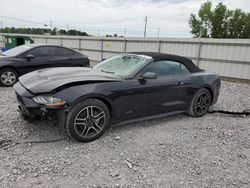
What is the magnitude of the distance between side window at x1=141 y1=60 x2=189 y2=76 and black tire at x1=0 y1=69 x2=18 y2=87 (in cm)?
471

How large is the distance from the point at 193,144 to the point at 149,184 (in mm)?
1272

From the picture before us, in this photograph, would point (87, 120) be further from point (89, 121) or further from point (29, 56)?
point (29, 56)

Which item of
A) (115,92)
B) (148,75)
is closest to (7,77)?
(115,92)

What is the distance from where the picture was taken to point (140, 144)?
123 inches

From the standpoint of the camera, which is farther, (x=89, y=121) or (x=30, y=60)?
(x=30, y=60)

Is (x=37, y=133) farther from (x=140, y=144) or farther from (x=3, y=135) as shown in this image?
(x=140, y=144)

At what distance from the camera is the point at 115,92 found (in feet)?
10.5

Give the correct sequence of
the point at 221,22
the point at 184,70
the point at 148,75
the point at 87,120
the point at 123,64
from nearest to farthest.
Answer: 1. the point at 87,120
2. the point at 148,75
3. the point at 123,64
4. the point at 184,70
5. the point at 221,22

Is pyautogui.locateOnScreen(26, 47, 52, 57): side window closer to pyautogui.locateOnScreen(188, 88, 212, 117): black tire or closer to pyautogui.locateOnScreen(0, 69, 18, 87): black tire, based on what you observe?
pyautogui.locateOnScreen(0, 69, 18, 87): black tire

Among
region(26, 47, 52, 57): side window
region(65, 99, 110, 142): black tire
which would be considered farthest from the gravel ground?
region(26, 47, 52, 57): side window

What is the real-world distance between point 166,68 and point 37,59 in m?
4.62

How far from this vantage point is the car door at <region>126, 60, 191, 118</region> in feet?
11.4

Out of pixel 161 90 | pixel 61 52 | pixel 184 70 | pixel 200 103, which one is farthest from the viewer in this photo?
pixel 61 52

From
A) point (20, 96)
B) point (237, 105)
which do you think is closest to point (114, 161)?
point (20, 96)
